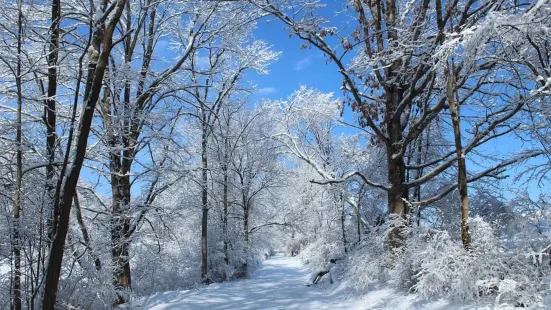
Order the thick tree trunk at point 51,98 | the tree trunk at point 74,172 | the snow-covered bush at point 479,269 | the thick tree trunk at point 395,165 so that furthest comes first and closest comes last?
the thick tree trunk at point 395,165 → the thick tree trunk at point 51,98 → the snow-covered bush at point 479,269 → the tree trunk at point 74,172

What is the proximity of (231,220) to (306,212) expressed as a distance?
744 centimetres

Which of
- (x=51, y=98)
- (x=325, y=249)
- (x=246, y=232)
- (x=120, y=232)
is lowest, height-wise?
(x=325, y=249)

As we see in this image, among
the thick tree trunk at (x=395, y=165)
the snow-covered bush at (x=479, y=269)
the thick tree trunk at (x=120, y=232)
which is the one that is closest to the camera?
the snow-covered bush at (x=479, y=269)

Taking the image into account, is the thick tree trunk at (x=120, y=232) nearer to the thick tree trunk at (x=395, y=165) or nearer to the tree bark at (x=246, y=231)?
the thick tree trunk at (x=395, y=165)

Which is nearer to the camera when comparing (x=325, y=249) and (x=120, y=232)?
(x=120, y=232)

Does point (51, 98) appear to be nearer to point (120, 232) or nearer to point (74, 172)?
point (74, 172)

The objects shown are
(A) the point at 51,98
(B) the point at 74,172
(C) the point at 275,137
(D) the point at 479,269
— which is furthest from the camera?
(C) the point at 275,137

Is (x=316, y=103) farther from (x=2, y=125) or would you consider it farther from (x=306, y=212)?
(x=2, y=125)

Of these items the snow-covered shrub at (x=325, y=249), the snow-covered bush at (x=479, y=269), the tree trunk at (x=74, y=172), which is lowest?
the snow-covered shrub at (x=325, y=249)

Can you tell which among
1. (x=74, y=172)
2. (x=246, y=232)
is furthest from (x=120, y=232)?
(x=246, y=232)

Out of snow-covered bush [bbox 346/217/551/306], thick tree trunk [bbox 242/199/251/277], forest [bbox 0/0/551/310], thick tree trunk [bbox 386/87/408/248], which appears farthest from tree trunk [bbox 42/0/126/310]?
thick tree trunk [bbox 242/199/251/277]

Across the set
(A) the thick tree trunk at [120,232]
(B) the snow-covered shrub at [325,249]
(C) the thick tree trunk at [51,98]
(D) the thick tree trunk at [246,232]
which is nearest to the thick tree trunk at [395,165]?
(A) the thick tree trunk at [120,232]

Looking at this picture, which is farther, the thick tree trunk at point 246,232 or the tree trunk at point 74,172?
the thick tree trunk at point 246,232

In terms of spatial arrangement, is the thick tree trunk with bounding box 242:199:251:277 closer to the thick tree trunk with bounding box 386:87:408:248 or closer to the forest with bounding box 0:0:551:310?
the forest with bounding box 0:0:551:310
